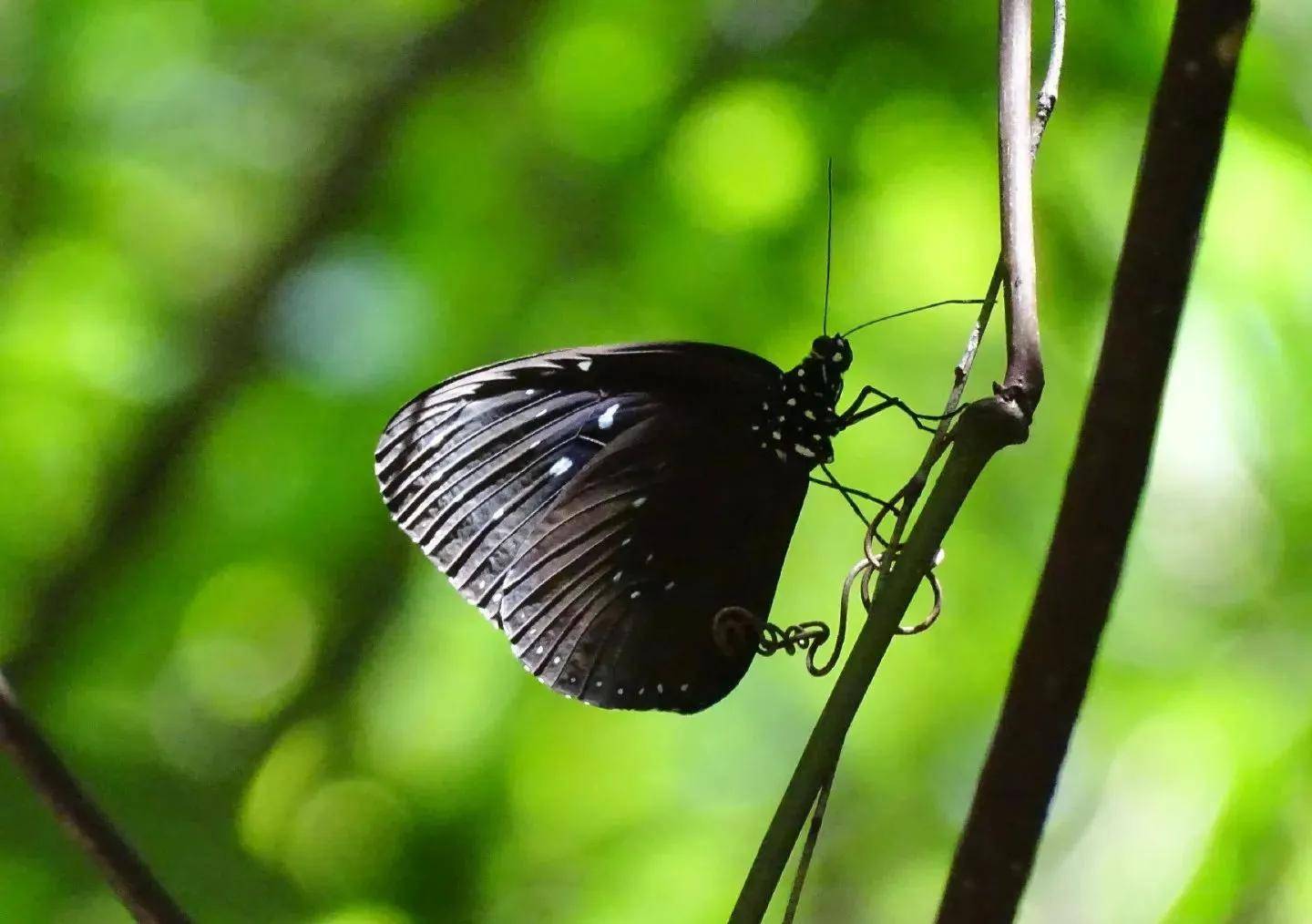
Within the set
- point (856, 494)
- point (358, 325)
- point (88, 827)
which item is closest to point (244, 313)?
point (358, 325)

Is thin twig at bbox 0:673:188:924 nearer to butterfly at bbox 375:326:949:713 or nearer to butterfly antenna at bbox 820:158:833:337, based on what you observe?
butterfly at bbox 375:326:949:713

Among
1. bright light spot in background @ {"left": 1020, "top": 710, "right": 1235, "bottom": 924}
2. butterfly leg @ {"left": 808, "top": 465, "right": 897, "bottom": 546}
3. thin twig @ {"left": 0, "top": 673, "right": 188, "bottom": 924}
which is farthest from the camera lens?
bright light spot in background @ {"left": 1020, "top": 710, "right": 1235, "bottom": 924}

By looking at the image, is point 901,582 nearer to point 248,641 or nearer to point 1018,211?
point 1018,211

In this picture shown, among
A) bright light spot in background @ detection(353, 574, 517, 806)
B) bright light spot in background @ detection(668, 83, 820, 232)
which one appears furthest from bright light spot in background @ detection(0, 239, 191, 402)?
bright light spot in background @ detection(668, 83, 820, 232)

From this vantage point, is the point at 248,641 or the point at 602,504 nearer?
the point at 602,504

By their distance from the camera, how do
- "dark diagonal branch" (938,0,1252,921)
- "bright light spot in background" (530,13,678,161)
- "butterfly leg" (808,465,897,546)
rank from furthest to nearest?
"bright light spot in background" (530,13,678,161), "butterfly leg" (808,465,897,546), "dark diagonal branch" (938,0,1252,921)

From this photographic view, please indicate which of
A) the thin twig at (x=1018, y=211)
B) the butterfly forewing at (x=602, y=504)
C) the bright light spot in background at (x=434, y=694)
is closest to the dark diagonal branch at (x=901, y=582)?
the thin twig at (x=1018, y=211)
